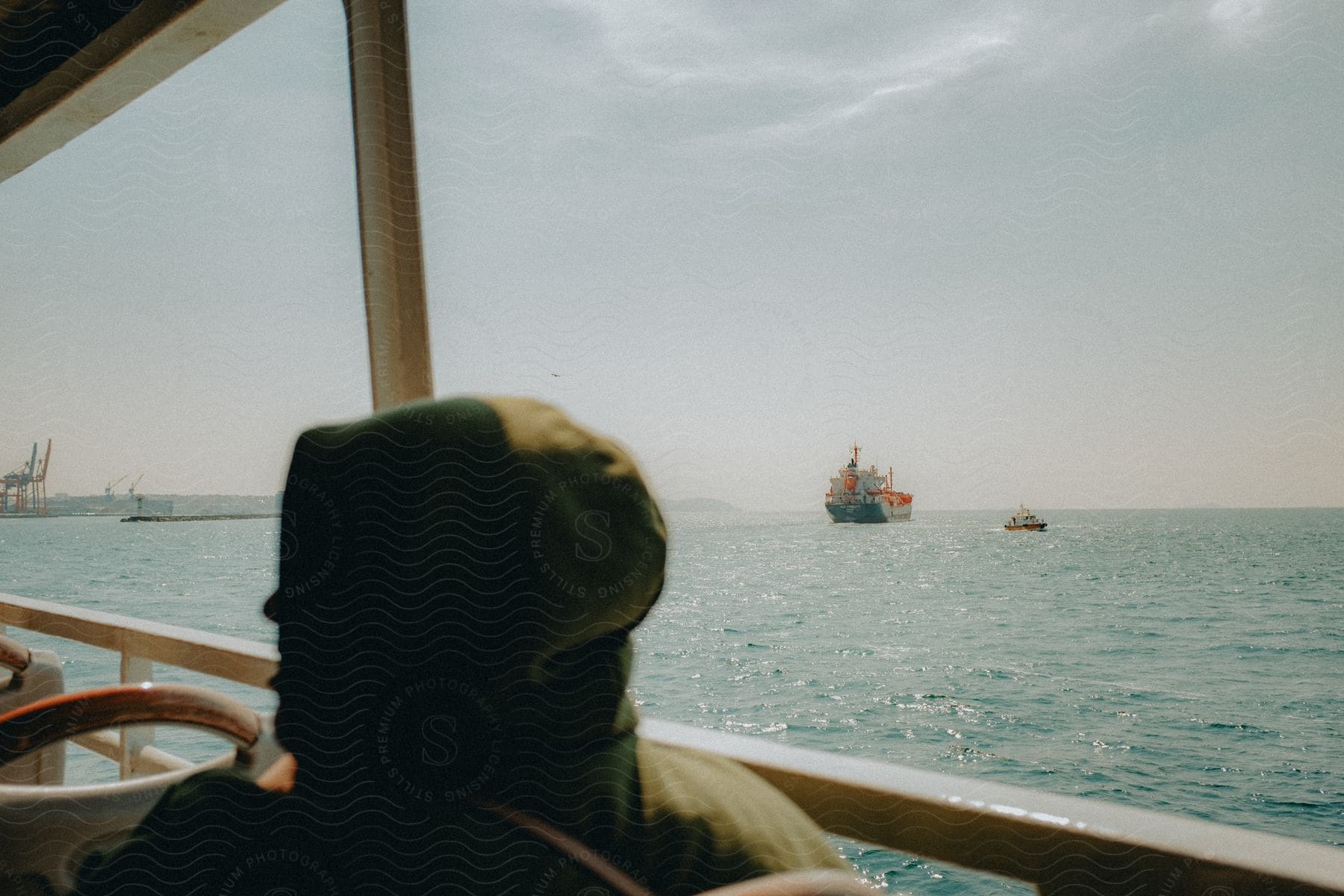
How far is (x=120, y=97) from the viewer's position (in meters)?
1.95

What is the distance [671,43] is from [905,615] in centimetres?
2098

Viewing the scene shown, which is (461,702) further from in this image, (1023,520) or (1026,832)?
(1023,520)

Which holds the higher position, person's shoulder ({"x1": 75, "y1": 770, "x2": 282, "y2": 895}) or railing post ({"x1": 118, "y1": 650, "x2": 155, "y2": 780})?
person's shoulder ({"x1": 75, "y1": 770, "x2": 282, "y2": 895})

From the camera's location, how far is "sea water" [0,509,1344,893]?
7.38ft

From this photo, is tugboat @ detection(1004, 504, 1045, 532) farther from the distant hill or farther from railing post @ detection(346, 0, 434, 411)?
railing post @ detection(346, 0, 434, 411)

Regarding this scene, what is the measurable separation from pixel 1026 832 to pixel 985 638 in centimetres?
1938

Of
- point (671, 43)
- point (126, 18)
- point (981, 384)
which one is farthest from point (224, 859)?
point (126, 18)

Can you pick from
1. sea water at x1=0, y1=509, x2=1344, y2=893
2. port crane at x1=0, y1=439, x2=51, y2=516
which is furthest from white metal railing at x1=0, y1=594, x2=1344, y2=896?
port crane at x1=0, y1=439, x2=51, y2=516

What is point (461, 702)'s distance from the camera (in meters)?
0.56

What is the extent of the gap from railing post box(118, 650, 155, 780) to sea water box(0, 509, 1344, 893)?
83 mm

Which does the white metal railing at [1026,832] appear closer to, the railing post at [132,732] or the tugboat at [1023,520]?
the tugboat at [1023,520]

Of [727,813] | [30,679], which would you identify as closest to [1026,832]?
[727,813]

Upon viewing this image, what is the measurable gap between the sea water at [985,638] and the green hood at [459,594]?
2.1 inches

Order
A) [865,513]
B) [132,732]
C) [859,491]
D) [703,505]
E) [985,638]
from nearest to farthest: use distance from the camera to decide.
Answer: [703,505] → [132,732] → [859,491] → [865,513] → [985,638]
